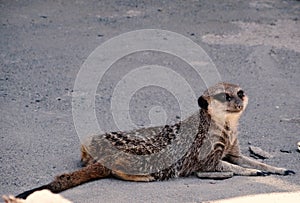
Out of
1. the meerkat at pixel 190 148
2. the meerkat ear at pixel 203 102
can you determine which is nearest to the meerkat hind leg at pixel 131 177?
the meerkat at pixel 190 148

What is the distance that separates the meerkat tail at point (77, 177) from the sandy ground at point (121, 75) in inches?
2.1

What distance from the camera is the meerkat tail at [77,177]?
14.3 ft

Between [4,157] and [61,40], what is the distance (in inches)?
124

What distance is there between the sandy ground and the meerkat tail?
5 centimetres

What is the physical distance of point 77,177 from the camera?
4.51 metres

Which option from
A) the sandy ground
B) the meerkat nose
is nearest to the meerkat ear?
the meerkat nose

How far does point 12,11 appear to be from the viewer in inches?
351

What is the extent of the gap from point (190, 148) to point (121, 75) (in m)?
2.32

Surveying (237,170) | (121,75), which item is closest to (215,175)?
(237,170)

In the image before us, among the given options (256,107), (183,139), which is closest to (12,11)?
(256,107)

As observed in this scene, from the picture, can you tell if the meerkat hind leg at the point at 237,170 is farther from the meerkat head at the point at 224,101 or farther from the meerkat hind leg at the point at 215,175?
the meerkat head at the point at 224,101

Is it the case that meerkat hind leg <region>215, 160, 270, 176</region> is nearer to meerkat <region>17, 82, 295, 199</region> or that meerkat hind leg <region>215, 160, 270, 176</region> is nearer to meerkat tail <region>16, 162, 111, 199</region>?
meerkat <region>17, 82, 295, 199</region>

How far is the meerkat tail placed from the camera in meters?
4.37

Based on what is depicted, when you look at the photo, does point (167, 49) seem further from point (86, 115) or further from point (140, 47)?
point (86, 115)
